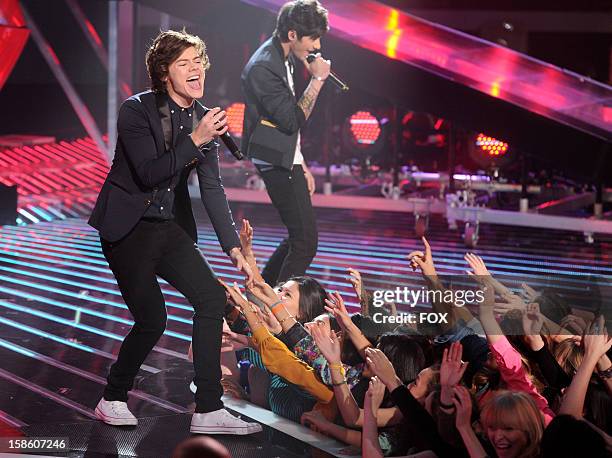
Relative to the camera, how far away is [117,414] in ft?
11.5

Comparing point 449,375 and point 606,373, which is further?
point 606,373

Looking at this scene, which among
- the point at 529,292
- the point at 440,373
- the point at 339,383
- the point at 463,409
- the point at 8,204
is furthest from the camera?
the point at 8,204

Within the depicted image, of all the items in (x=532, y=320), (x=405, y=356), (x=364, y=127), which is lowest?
(x=405, y=356)

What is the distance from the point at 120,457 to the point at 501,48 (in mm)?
6086

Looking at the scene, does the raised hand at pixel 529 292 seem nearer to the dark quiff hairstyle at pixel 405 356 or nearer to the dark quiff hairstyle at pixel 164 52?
the dark quiff hairstyle at pixel 405 356

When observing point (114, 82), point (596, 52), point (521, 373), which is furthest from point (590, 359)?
point (596, 52)

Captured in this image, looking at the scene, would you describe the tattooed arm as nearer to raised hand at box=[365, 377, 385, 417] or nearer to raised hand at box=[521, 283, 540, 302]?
raised hand at box=[521, 283, 540, 302]

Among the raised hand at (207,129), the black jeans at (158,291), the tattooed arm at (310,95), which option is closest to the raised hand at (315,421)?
the black jeans at (158,291)

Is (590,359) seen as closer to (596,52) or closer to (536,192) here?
(536,192)

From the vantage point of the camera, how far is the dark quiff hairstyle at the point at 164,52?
339 centimetres

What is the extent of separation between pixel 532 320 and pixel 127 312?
2380 millimetres

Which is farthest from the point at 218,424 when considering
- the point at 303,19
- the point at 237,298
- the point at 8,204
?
the point at 8,204

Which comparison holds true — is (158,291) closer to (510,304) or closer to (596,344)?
(510,304)

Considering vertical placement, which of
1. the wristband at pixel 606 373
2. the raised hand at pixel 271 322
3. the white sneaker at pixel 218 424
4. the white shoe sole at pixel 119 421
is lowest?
the white shoe sole at pixel 119 421
